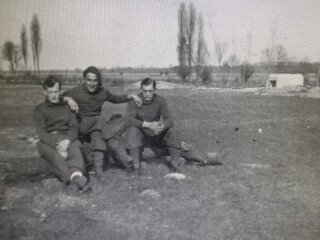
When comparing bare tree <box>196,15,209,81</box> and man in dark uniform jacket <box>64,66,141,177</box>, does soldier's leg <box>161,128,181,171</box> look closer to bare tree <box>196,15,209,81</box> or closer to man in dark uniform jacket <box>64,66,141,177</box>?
man in dark uniform jacket <box>64,66,141,177</box>

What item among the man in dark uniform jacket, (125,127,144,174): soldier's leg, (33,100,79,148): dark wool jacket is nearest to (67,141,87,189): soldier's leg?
(33,100,79,148): dark wool jacket

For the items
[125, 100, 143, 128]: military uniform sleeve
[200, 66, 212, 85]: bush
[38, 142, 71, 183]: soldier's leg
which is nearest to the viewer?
[38, 142, 71, 183]: soldier's leg

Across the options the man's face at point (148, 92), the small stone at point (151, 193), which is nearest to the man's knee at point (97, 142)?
the man's face at point (148, 92)

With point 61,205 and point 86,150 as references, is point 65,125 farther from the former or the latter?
point 61,205

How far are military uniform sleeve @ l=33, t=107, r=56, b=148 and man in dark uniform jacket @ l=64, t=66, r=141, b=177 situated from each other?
442mm

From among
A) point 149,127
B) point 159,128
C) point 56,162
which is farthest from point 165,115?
point 56,162

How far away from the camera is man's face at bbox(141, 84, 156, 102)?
17.2 feet

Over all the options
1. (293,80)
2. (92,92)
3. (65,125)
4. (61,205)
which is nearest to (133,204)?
(61,205)

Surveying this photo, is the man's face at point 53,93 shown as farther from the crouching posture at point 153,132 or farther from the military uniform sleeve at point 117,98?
the crouching posture at point 153,132

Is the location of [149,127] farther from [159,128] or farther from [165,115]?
[165,115]

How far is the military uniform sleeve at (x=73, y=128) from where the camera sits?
4594 millimetres

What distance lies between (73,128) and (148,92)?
128 centimetres

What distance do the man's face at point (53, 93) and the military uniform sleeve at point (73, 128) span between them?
323mm

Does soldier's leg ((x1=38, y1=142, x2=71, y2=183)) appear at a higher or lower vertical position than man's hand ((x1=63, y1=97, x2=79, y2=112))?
lower
